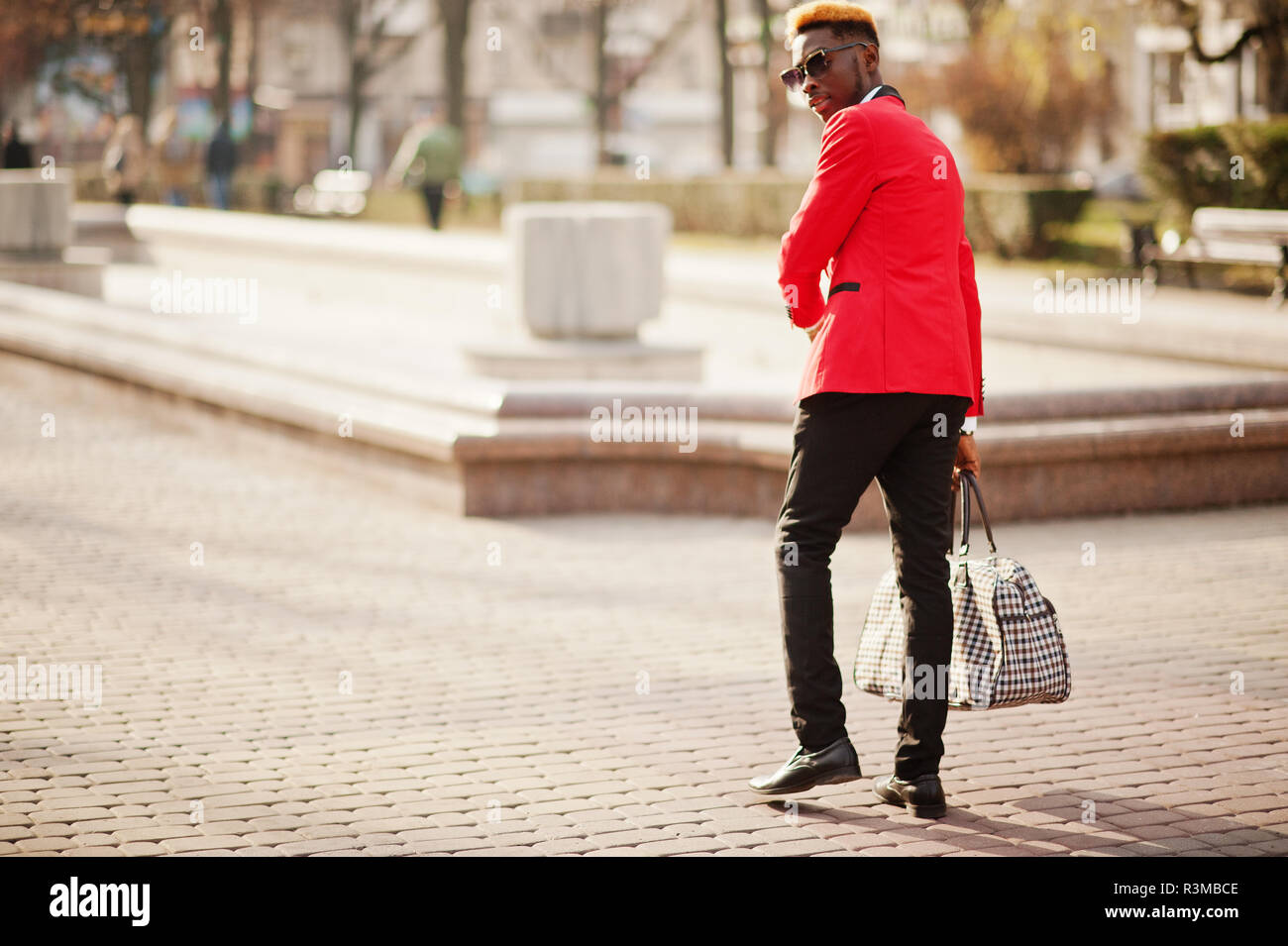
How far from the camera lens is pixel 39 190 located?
18.5m

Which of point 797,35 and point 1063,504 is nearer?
point 797,35

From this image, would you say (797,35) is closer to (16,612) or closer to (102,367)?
(16,612)

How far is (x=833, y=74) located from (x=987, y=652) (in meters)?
1.49

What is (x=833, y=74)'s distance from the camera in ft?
15.0

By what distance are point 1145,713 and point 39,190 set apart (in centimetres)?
1526

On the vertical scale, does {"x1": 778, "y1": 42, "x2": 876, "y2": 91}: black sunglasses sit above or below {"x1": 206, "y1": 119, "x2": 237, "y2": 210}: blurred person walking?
below

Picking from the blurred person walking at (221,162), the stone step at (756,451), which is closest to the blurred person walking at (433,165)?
the blurred person walking at (221,162)

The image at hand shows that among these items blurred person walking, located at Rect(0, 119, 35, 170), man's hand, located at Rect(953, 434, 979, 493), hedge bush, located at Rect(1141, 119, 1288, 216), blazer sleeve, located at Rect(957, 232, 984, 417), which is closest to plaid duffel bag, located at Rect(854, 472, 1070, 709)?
man's hand, located at Rect(953, 434, 979, 493)

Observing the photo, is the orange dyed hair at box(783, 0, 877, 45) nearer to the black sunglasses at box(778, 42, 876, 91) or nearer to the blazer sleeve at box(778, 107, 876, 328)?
the black sunglasses at box(778, 42, 876, 91)

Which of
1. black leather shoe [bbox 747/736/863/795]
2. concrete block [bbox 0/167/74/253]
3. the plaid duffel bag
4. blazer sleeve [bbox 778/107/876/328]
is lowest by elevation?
black leather shoe [bbox 747/736/863/795]

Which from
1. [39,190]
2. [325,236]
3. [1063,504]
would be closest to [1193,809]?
[1063,504]

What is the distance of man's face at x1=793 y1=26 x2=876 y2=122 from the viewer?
4551 mm

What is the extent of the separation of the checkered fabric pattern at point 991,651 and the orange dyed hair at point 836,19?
4.60 ft

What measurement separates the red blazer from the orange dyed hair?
7.1 inches
